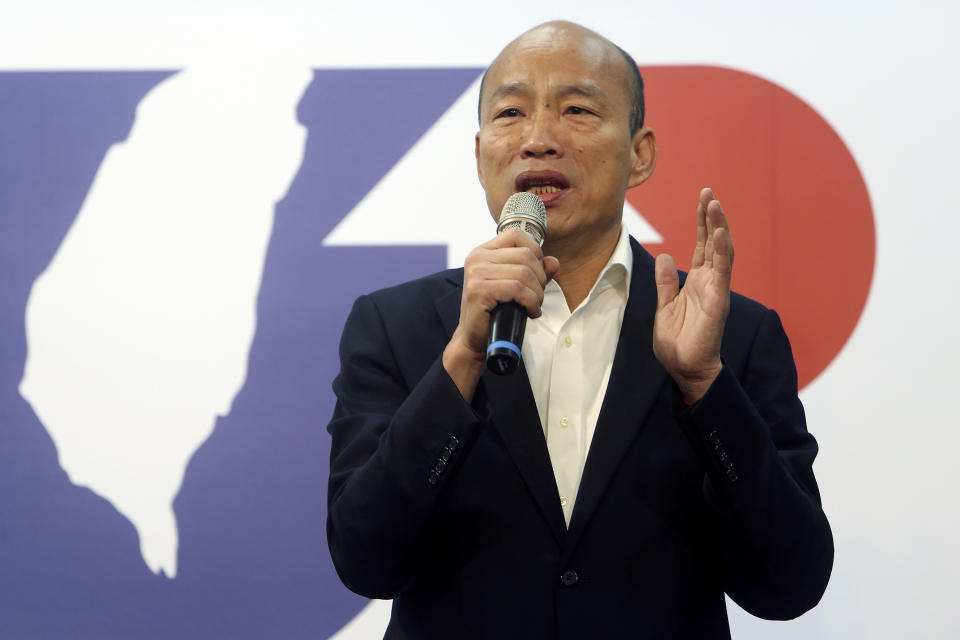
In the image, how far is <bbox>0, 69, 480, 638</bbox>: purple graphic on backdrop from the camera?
2543 mm

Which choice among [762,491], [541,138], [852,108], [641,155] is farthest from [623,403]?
[852,108]

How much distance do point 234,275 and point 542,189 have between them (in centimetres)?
138

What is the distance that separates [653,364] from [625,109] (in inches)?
20.5

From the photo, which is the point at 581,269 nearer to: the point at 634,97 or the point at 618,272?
the point at 618,272

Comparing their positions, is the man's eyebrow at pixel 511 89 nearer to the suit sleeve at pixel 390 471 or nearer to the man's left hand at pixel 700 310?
the man's left hand at pixel 700 310

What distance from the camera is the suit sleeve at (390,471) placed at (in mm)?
1218

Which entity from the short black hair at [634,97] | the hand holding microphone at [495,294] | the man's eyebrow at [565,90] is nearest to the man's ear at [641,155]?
the short black hair at [634,97]

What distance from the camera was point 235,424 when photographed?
257cm

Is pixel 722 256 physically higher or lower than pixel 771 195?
lower

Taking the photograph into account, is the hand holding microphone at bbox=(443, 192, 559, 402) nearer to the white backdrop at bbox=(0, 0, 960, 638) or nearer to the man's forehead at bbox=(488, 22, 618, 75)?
the man's forehead at bbox=(488, 22, 618, 75)

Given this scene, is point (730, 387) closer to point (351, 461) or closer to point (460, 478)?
point (460, 478)

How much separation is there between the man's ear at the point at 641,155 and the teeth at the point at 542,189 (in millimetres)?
232

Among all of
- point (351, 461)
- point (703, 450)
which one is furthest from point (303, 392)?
→ point (703, 450)

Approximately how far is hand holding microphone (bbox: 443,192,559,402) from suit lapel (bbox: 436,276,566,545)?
7cm
